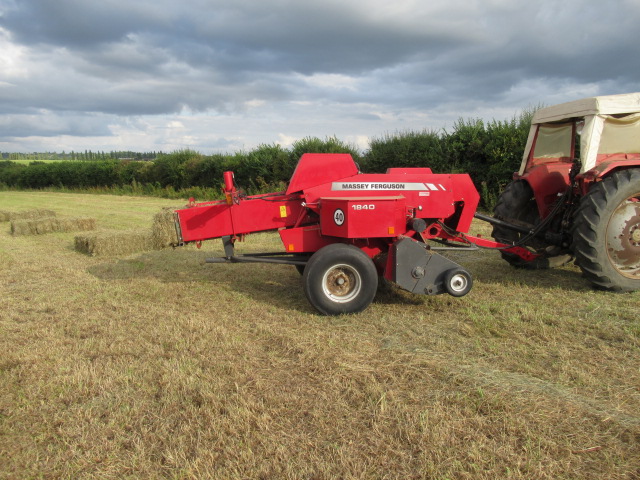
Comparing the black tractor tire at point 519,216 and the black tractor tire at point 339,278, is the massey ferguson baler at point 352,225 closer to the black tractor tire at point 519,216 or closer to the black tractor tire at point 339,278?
the black tractor tire at point 339,278

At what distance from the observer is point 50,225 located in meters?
11.1

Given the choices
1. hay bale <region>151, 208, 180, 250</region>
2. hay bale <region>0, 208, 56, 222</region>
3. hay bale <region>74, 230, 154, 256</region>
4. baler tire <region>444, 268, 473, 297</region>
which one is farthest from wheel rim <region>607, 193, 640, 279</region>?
hay bale <region>0, 208, 56, 222</region>

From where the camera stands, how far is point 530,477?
2.21m

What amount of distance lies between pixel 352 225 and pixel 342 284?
0.58 metres

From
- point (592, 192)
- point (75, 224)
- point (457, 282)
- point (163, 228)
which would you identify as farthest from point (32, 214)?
point (592, 192)

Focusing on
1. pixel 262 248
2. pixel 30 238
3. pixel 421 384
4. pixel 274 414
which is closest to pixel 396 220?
pixel 421 384

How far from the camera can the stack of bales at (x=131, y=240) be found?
8180mm

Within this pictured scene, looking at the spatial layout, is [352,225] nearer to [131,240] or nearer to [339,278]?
[339,278]

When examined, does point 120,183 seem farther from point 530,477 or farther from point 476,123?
point 530,477

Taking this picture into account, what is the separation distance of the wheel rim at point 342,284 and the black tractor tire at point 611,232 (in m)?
2.40

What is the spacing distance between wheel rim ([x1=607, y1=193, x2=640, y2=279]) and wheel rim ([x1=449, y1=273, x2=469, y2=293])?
1741mm

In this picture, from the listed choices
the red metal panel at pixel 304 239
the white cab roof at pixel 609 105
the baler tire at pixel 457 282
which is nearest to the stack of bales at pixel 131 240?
the red metal panel at pixel 304 239

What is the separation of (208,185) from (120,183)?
28.6 feet

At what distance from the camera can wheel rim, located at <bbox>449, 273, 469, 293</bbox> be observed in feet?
14.8
